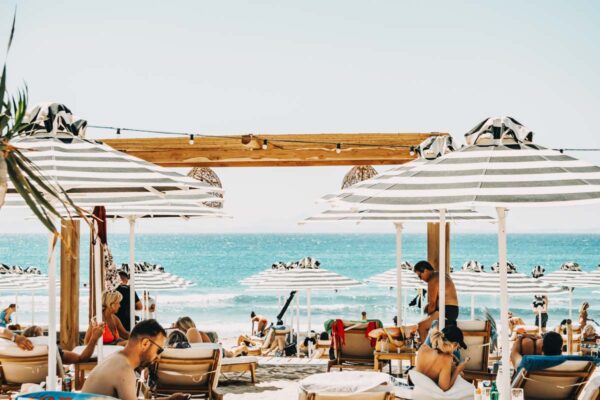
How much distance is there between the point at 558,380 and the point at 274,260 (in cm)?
5851

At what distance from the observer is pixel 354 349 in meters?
9.63

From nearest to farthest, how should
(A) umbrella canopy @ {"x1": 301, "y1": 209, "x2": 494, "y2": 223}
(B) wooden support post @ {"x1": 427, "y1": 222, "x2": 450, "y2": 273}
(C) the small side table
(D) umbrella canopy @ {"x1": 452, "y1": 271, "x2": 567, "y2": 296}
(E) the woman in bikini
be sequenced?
1. (A) umbrella canopy @ {"x1": 301, "y1": 209, "x2": 494, "y2": 223}
2. (C) the small side table
3. (E) the woman in bikini
4. (B) wooden support post @ {"x1": 427, "y1": 222, "x2": 450, "y2": 273}
5. (D) umbrella canopy @ {"x1": 452, "y1": 271, "x2": 567, "y2": 296}

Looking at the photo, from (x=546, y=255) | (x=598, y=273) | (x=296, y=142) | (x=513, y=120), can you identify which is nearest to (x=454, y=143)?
(x=513, y=120)

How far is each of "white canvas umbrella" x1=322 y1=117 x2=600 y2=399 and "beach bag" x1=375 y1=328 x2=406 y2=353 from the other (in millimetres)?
3799

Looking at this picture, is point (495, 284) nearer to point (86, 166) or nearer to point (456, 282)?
point (456, 282)

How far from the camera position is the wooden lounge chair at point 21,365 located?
23.0 feet

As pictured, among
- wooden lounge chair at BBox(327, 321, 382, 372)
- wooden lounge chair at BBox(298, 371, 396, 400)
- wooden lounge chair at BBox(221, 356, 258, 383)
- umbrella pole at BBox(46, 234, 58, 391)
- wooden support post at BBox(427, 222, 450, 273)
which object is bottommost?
wooden lounge chair at BBox(221, 356, 258, 383)

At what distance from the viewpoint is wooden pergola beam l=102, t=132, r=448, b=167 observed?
11.5 m

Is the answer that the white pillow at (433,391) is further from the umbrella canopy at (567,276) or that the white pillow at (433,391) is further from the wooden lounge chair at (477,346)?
the umbrella canopy at (567,276)

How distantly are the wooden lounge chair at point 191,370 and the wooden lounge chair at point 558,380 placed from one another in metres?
2.53

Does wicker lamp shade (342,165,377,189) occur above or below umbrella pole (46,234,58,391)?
above

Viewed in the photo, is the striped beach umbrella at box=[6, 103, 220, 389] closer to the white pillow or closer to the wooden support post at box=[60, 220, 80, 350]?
the white pillow

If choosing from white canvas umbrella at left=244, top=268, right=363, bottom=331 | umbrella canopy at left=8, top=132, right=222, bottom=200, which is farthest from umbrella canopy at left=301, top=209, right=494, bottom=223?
white canvas umbrella at left=244, top=268, right=363, bottom=331

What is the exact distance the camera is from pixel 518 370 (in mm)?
6715
